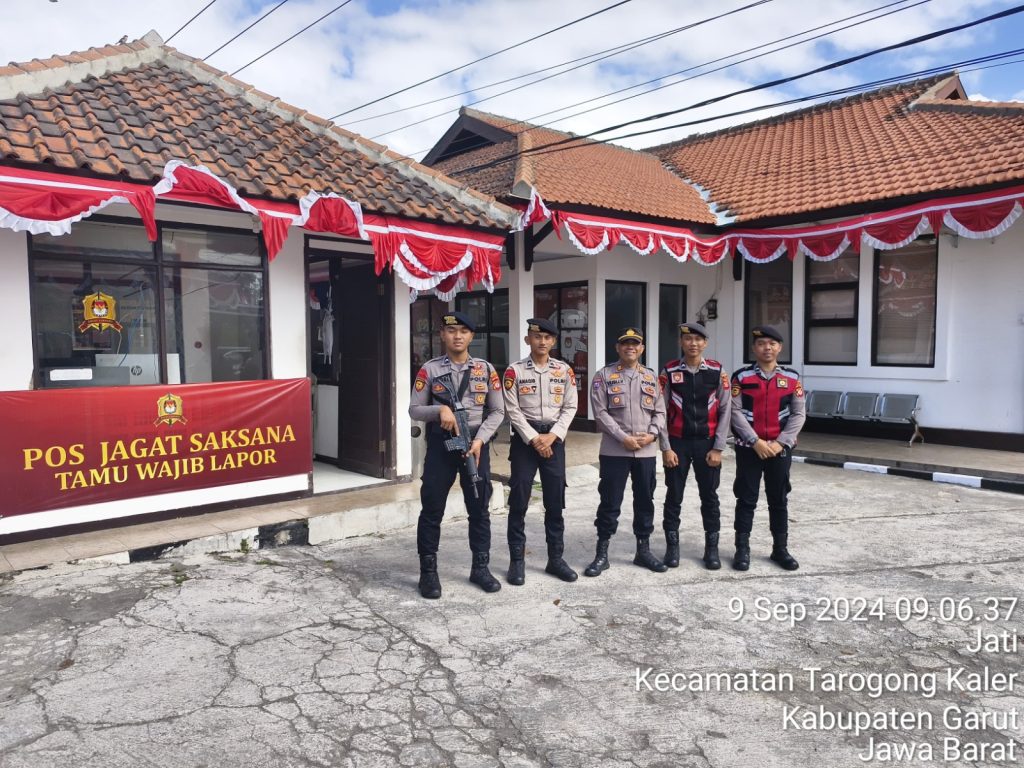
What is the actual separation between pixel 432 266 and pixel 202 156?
92.3 inches

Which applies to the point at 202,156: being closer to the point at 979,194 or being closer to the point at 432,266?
the point at 432,266

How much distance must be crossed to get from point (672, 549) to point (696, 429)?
94 centimetres

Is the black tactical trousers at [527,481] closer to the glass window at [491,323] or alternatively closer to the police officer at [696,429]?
the police officer at [696,429]

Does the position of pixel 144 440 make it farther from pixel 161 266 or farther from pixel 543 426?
pixel 543 426

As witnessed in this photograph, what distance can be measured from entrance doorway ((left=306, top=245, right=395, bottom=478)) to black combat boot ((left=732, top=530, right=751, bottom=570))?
388 cm

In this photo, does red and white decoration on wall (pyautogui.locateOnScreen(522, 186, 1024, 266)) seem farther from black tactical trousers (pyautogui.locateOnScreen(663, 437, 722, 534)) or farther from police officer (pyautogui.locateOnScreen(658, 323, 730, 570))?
black tactical trousers (pyautogui.locateOnScreen(663, 437, 722, 534))

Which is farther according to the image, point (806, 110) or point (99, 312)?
point (806, 110)

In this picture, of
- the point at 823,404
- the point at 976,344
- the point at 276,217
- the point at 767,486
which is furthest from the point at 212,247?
the point at 976,344

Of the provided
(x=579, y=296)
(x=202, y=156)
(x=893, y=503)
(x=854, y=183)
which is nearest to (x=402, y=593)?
(x=202, y=156)

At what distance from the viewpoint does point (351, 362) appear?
27.5 ft

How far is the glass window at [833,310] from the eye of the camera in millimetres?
11523

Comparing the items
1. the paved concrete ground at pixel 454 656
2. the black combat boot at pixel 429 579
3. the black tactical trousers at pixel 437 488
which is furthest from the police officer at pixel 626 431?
the black combat boot at pixel 429 579

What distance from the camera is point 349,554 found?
19.4 ft

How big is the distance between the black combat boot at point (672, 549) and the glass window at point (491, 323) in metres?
7.56
